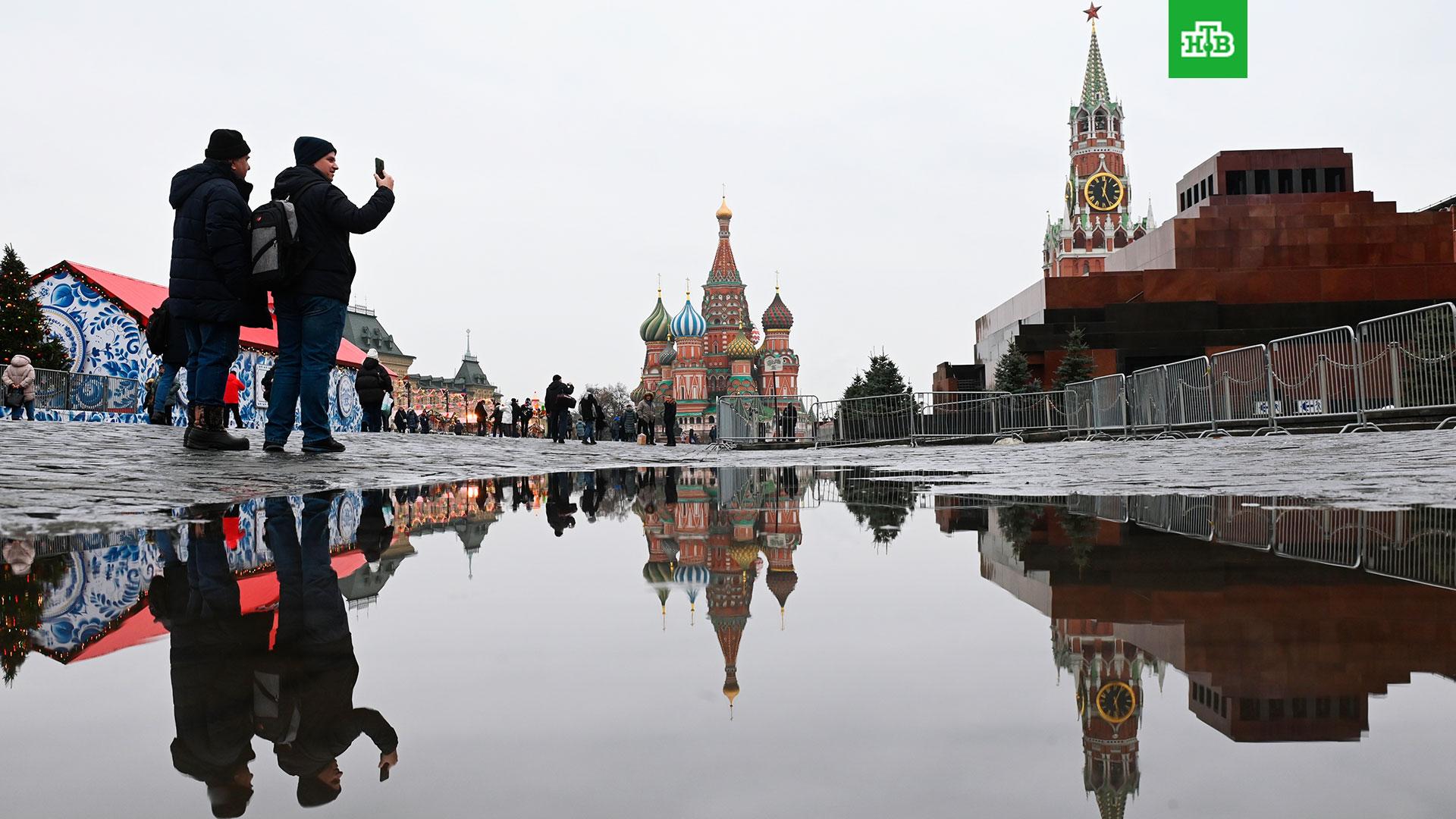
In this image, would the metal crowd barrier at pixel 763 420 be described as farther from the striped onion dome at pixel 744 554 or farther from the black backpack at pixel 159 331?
the striped onion dome at pixel 744 554

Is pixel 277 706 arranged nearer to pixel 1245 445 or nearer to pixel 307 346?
pixel 307 346

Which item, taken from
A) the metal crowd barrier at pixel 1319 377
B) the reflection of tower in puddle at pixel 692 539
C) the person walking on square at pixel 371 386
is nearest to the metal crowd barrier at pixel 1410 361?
the metal crowd barrier at pixel 1319 377

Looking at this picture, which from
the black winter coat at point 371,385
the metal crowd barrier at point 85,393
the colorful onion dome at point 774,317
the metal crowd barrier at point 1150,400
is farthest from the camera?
the colorful onion dome at point 774,317

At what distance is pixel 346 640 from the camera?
185cm

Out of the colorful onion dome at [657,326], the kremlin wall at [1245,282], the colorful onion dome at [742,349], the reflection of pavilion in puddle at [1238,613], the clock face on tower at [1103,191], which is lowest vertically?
the reflection of pavilion in puddle at [1238,613]

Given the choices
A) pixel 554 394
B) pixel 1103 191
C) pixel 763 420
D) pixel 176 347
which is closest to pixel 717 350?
pixel 1103 191

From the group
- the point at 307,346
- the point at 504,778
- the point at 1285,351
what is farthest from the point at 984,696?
the point at 1285,351

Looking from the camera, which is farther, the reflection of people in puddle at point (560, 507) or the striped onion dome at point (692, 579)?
the reflection of people in puddle at point (560, 507)

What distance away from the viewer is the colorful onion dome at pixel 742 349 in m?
113

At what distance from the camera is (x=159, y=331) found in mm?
10484

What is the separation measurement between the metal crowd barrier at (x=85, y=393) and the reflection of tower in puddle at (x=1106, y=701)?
2083 cm

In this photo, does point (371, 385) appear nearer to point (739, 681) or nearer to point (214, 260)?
point (214, 260)

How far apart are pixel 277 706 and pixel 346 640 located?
1.59ft

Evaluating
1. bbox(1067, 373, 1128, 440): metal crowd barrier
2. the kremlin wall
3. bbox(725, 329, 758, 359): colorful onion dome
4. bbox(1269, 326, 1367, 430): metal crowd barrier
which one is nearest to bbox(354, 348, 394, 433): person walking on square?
bbox(1067, 373, 1128, 440): metal crowd barrier
